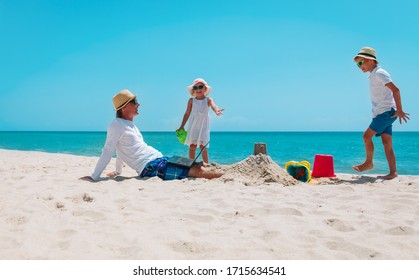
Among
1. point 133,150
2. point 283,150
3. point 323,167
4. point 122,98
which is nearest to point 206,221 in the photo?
point 133,150

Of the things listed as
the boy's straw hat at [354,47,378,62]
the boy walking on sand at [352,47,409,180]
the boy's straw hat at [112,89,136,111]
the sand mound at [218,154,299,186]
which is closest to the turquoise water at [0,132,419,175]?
the boy walking on sand at [352,47,409,180]

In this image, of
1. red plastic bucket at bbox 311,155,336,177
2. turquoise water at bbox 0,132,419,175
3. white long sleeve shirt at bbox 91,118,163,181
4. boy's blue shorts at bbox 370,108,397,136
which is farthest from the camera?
turquoise water at bbox 0,132,419,175

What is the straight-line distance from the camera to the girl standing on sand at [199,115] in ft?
21.6

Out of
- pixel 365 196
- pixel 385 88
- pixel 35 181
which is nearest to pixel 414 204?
pixel 365 196

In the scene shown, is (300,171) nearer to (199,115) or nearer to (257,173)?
(257,173)

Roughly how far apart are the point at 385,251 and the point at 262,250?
809 millimetres

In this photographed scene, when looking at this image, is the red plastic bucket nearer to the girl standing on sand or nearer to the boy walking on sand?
the boy walking on sand

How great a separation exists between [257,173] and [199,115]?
197cm

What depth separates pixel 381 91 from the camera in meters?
5.50

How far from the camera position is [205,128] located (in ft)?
21.8

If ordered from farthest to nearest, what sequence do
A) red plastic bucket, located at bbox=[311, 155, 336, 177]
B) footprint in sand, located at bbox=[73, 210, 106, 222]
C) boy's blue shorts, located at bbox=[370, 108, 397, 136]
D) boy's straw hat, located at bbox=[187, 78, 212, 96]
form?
boy's straw hat, located at bbox=[187, 78, 212, 96]
red plastic bucket, located at bbox=[311, 155, 336, 177]
boy's blue shorts, located at bbox=[370, 108, 397, 136]
footprint in sand, located at bbox=[73, 210, 106, 222]

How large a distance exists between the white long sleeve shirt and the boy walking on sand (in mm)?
3173

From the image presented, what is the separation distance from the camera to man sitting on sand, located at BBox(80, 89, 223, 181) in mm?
5027

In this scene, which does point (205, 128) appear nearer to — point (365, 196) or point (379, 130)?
point (379, 130)
